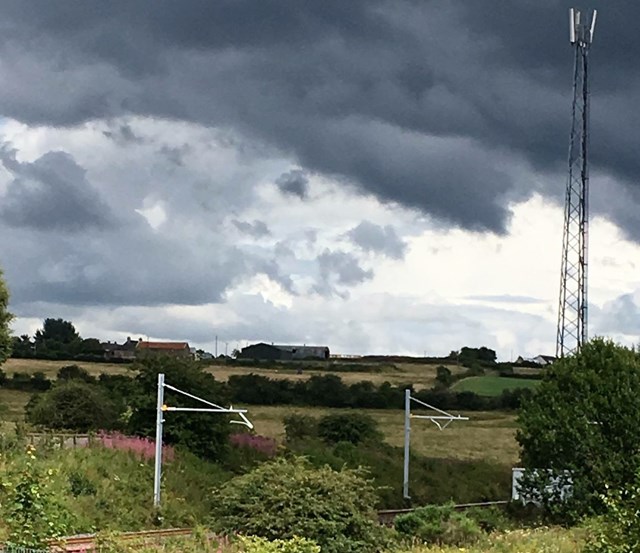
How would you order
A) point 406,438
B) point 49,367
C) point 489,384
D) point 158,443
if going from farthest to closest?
1. point 489,384
2. point 49,367
3. point 406,438
4. point 158,443

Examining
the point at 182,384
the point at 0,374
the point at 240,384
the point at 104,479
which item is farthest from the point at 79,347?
the point at 104,479

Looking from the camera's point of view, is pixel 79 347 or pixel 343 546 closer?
pixel 343 546

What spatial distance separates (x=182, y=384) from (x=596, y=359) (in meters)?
20.1

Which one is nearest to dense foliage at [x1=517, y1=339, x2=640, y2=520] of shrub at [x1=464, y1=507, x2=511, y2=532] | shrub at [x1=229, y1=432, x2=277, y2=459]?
shrub at [x1=464, y1=507, x2=511, y2=532]

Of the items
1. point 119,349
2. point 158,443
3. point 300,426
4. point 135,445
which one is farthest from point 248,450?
point 119,349

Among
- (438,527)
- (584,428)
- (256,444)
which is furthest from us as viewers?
(256,444)

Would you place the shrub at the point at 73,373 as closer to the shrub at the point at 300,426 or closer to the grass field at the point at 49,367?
the grass field at the point at 49,367

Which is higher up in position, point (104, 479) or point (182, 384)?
point (182, 384)

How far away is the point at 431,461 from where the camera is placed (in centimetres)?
6931

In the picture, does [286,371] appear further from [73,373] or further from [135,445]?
[135,445]

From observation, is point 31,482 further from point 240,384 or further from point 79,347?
point 79,347

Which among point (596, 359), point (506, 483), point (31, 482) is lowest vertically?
point (506, 483)

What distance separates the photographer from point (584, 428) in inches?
1881

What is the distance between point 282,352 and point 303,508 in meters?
104
